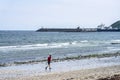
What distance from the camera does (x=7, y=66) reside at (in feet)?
94.8

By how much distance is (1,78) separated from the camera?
22.0 metres

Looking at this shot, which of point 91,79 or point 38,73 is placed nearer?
point 91,79

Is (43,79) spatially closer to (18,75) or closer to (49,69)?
(18,75)

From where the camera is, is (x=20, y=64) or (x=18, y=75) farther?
(x=20, y=64)

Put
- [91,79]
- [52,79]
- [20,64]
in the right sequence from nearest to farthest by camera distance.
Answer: [91,79]
[52,79]
[20,64]

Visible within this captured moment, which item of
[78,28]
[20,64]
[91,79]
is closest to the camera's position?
[91,79]

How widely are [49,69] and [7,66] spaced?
426cm

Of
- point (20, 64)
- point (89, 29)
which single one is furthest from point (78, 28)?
point (20, 64)

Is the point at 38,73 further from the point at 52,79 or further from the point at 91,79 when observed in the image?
the point at 91,79

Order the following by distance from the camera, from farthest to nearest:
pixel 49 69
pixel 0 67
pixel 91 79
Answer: pixel 0 67 → pixel 49 69 → pixel 91 79

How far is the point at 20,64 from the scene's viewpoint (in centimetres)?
3041

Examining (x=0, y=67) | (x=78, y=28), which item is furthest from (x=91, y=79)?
(x=78, y=28)

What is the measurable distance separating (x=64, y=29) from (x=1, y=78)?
177184 millimetres

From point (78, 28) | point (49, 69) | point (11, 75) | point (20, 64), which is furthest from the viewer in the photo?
point (78, 28)
